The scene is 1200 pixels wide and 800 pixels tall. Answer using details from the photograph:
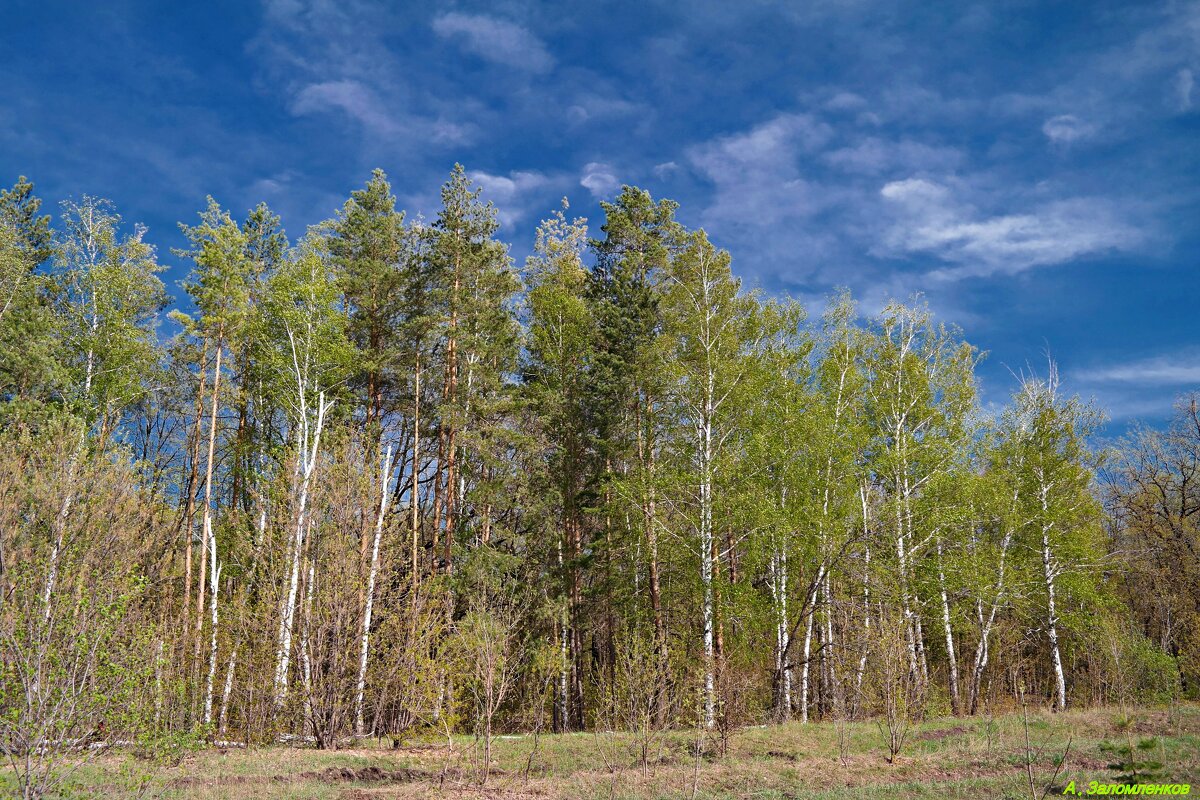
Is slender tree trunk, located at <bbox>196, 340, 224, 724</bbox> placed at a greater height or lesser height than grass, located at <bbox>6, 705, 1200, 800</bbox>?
greater

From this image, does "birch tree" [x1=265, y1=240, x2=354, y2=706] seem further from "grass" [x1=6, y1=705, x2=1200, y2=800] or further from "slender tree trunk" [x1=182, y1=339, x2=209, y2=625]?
"grass" [x1=6, y1=705, x2=1200, y2=800]

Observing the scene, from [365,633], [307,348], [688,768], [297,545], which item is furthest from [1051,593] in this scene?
[307,348]

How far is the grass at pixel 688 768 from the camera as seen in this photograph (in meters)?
9.79

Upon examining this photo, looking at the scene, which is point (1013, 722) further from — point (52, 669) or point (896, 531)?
point (52, 669)

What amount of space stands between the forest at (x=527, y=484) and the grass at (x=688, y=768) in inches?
33.0

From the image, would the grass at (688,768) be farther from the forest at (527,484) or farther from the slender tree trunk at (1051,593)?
the slender tree trunk at (1051,593)

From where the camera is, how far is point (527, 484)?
20438 millimetres

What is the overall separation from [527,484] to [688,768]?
9945 mm

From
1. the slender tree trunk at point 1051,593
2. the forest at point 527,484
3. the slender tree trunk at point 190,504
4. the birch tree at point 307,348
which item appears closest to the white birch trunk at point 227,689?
the forest at point 527,484

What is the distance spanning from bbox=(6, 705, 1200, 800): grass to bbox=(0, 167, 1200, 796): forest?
0.84 meters

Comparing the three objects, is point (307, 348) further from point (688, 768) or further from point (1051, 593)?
point (1051, 593)

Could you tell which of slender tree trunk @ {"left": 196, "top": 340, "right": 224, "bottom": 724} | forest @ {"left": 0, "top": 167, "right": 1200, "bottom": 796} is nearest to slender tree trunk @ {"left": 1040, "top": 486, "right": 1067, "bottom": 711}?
forest @ {"left": 0, "top": 167, "right": 1200, "bottom": 796}

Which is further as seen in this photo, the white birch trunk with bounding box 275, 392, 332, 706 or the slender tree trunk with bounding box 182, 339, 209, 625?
the slender tree trunk with bounding box 182, 339, 209, 625

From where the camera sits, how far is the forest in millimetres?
15570
